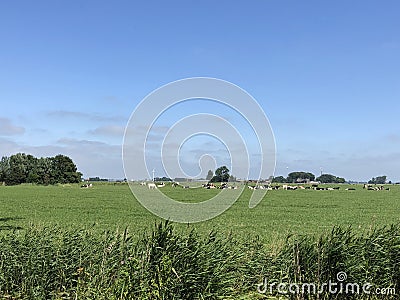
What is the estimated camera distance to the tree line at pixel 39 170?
11494 cm

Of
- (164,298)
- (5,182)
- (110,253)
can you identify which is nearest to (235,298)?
(164,298)

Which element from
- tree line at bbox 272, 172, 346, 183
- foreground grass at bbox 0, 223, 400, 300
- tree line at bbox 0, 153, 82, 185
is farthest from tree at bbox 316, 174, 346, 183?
foreground grass at bbox 0, 223, 400, 300

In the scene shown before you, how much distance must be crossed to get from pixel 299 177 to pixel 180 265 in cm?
17852

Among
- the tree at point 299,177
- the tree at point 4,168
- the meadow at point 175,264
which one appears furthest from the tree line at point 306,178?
the meadow at point 175,264

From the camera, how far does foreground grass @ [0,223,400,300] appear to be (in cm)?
549

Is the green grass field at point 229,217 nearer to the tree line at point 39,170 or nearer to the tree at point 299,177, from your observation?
the tree line at point 39,170

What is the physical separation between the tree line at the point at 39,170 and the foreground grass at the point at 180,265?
4520 inches

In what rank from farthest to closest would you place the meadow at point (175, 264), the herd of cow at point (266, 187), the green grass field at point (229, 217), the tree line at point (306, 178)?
the tree line at point (306, 178) < the green grass field at point (229, 217) < the herd of cow at point (266, 187) < the meadow at point (175, 264)

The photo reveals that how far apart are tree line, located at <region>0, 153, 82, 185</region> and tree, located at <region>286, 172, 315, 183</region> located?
278 feet

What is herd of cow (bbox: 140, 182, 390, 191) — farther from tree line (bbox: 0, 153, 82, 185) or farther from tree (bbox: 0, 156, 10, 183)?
tree (bbox: 0, 156, 10, 183)

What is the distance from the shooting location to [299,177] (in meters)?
179

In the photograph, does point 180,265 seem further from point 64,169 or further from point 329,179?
point 329,179

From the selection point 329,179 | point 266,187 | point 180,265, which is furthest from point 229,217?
point 329,179

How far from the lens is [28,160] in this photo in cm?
12194
